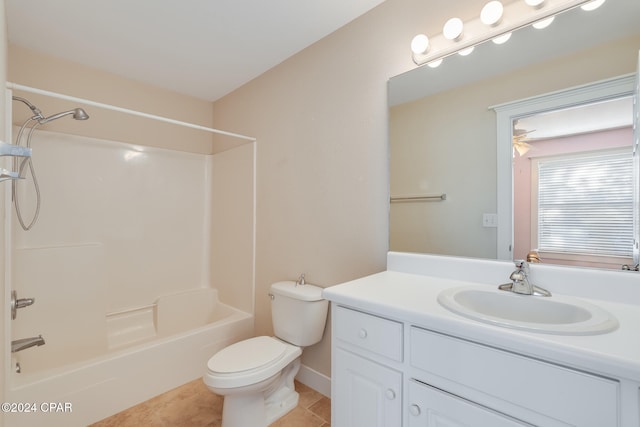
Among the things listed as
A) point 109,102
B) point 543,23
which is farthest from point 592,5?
point 109,102

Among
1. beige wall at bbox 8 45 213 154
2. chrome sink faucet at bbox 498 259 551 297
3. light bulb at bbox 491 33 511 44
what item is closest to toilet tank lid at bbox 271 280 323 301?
chrome sink faucet at bbox 498 259 551 297

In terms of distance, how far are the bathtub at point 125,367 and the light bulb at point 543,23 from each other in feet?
8.10

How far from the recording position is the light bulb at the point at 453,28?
50.6 inches

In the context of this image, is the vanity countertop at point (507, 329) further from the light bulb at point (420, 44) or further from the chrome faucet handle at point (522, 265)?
the light bulb at point (420, 44)

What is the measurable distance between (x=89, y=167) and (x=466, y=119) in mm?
2657

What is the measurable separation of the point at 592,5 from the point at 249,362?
6.97 feet

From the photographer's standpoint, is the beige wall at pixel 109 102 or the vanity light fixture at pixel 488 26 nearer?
the vanity light fixture at pixel 488 26

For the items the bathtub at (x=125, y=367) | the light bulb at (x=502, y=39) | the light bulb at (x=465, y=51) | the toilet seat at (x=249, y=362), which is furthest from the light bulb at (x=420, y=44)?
the bathtub at (x=125, y=367)

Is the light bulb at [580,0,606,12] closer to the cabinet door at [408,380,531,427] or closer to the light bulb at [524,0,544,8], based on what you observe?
the light bulb at [524,0,544,8]

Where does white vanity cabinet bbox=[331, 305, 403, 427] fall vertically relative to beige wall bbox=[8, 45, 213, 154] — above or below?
below

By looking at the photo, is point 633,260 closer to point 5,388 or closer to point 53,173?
point 5,388

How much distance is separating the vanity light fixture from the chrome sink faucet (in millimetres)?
960

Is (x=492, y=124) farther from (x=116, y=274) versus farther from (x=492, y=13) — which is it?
(x=116, y=274)

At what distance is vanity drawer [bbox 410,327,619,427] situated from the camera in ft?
2.14
